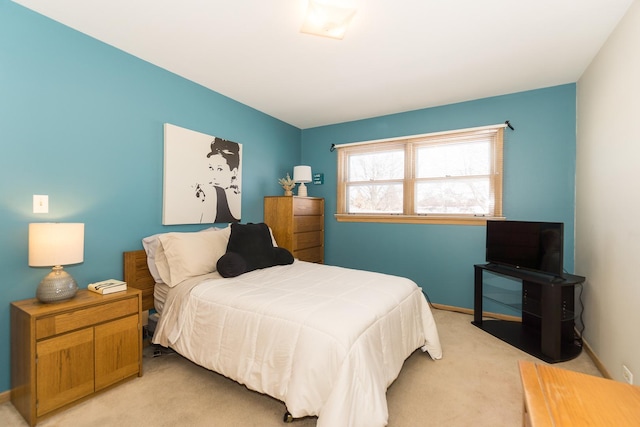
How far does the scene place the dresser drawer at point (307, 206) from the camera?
A: 398 cm

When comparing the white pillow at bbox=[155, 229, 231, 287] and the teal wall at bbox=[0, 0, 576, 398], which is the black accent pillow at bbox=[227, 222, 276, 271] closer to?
the white pillow at bbox=[155, 229, 231, 287]

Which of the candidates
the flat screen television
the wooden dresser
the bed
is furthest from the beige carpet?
the wooden dresser

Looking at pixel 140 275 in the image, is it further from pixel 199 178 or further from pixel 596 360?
pixel 596 360

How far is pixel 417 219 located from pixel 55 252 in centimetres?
360

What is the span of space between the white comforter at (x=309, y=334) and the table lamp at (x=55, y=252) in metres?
0.69

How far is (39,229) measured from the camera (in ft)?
5.82

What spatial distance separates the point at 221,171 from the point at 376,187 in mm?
2182

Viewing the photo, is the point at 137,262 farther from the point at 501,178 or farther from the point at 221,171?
the point at 501,178

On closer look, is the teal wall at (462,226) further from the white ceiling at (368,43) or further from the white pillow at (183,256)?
the white pillow at (183,256)

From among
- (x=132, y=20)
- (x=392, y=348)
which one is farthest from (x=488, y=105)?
(x=132, y=20)

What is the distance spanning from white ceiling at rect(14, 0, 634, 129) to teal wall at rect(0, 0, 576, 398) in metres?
0.20

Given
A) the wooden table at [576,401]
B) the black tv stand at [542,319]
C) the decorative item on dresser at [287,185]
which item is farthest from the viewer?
the decorative item on dresser at [287,185]

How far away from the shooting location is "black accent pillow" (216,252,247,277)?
8.06 ft

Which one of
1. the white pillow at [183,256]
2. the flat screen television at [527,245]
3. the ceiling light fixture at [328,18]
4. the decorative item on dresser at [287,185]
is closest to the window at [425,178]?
the flat screen television at [527,245]
